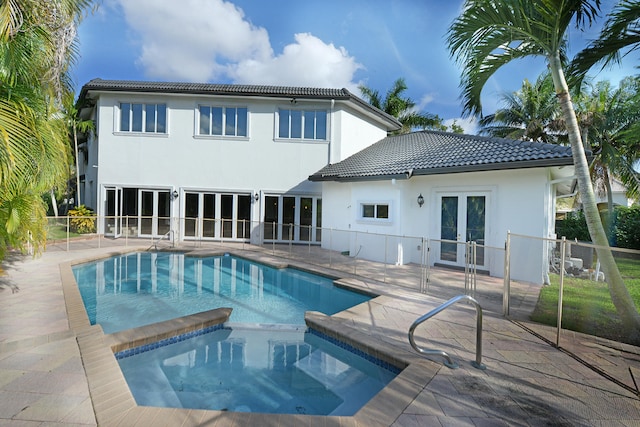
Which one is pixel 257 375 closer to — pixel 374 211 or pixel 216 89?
pixel 374 211

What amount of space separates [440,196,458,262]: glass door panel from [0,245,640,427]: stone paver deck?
4305mm

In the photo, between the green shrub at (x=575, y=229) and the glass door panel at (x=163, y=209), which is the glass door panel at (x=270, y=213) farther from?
the green shrub at (x=575, y=229)

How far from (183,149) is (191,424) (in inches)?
638

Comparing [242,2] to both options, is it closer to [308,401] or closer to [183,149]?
[183,149]

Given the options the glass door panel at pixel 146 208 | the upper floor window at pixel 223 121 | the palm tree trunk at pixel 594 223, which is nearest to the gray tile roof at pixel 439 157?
the palm tree trunk at pixel 594 223

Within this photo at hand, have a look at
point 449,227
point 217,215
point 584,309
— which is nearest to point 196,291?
point 217,215

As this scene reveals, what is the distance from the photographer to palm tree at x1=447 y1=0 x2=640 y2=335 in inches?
219

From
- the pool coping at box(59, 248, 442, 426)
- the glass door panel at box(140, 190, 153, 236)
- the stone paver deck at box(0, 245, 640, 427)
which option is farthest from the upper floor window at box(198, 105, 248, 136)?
the pool coping at box(59, 248, 442, 426)

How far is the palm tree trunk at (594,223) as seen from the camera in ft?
18.1

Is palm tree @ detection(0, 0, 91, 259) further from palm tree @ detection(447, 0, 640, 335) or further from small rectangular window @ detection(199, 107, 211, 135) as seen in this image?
small rectangular window @ detection(199, 107, 211, 135)

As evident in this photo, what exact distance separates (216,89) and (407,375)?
1667cm

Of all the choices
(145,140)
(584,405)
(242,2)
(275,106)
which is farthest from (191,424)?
(242,2)

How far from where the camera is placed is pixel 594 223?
5746 millimetres

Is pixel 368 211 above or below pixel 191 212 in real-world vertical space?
above
